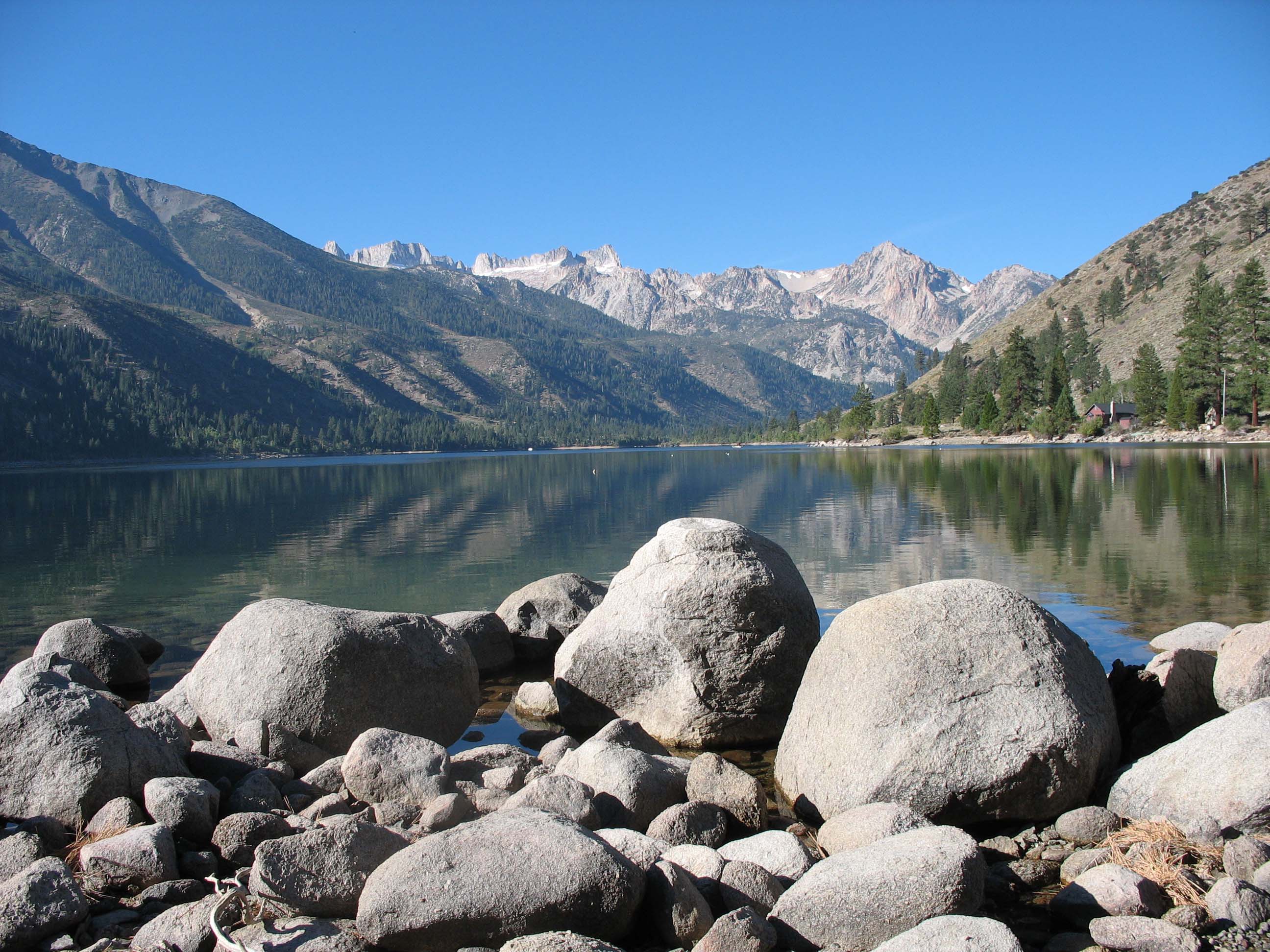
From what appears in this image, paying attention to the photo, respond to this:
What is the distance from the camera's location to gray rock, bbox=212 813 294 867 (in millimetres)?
8344

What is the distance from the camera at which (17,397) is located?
194500 millimetres

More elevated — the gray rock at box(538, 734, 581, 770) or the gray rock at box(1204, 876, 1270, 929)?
the gray rock at box(1204, 876, 1270, 929)

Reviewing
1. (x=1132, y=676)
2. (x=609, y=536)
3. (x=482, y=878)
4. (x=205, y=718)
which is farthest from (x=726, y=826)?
(x=609, y=536)

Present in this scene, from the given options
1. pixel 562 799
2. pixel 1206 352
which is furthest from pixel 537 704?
pixel 1206 352

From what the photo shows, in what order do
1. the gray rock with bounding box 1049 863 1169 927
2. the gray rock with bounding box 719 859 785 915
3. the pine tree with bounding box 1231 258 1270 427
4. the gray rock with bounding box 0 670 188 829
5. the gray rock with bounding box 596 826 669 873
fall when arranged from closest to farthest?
the gray rock with bounding box 1049 863 1169 927, the gray rock with bounding box 719 859 785 915, the gray rock with bounding box 596 826 669 873, the gray rock with bounding box 0 670 188 829, the pine tree with bounding box 1231 258 1270 427

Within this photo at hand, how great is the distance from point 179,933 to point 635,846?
12.5 ft

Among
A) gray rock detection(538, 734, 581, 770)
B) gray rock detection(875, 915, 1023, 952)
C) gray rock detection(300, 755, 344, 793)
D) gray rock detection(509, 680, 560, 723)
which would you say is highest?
gray rock detection(875, 915, 1023, 952)

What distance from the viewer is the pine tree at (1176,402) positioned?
129 m

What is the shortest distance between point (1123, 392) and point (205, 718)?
181 meters

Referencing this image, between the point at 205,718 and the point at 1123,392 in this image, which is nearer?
the point at 205,718

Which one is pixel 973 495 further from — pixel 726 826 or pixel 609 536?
pixel 726 826

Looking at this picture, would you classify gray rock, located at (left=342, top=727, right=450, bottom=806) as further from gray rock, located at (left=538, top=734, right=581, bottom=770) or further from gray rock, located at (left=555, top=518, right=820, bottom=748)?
gray rock, located at (left=555, top=518, right=820, bottom=748)

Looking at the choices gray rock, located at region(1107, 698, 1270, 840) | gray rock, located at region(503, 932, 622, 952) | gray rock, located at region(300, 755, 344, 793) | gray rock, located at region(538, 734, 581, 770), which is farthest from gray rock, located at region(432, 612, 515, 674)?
gray rock, located at region(1107, 698, 1270, 840)

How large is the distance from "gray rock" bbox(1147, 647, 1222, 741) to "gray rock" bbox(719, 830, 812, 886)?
5605mm
